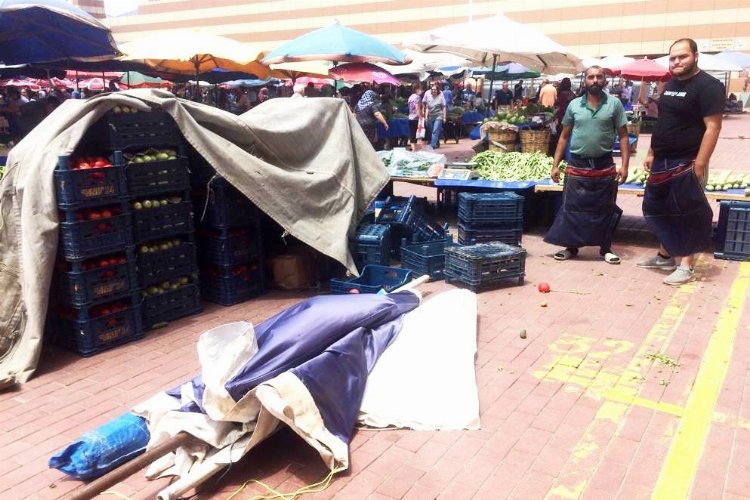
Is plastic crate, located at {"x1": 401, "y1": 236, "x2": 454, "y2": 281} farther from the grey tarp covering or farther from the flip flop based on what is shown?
the flip flop

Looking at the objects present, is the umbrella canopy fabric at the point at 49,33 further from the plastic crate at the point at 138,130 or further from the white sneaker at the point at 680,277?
the white sneaker at the point at 680,277

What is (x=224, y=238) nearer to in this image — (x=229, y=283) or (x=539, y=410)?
(x=229, y=283)

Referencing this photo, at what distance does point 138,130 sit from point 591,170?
4.96 metres

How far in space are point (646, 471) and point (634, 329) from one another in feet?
7.45

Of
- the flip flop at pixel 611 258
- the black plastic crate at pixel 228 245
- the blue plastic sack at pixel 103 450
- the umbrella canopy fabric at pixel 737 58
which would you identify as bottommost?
the blue plastic sack at pixel 103 450

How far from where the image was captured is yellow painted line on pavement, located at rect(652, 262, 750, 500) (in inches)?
133

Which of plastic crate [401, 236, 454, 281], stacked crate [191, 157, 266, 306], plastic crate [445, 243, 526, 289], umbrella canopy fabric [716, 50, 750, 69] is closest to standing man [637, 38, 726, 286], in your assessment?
plastic crate [445, 243, 526, 289]

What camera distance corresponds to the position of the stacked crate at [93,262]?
16.2ft

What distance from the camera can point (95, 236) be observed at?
5082 millimetres

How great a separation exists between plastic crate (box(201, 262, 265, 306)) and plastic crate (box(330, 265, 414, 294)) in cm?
89

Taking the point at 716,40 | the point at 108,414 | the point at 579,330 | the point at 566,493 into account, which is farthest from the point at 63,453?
the point at 716,40

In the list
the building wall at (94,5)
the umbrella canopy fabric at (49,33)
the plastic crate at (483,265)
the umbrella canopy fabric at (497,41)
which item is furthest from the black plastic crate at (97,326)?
the building wall at (94,5)

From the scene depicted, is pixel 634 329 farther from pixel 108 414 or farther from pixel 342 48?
pixel 342 48

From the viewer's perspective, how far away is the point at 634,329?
555 centimetres
